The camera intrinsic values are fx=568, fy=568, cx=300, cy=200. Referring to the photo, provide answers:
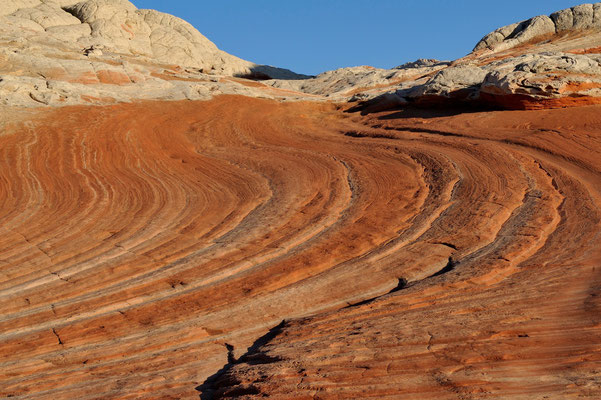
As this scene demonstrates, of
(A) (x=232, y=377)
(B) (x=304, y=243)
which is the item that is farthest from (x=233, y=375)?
(B) (x=304, y=243)

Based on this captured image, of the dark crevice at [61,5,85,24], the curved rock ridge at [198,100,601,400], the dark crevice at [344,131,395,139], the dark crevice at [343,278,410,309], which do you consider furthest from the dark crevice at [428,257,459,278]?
the dark crevice at [61,5,85,24]

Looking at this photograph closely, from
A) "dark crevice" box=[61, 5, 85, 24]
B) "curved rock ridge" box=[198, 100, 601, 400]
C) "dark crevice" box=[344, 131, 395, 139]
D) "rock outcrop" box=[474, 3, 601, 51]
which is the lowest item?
"curved rock ridge" box=[198, 100, 601, 400]

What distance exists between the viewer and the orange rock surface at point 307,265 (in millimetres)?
5359

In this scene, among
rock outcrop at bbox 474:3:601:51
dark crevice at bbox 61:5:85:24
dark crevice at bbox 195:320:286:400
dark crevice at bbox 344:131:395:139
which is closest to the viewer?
dark crevice at bbox 195:320:286:400

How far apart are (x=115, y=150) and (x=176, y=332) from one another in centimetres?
1115

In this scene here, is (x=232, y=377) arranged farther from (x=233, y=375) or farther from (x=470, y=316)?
(x=470, y=316)

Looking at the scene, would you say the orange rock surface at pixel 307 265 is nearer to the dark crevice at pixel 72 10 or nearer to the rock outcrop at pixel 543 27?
the rock outcrop at pixel 543 27

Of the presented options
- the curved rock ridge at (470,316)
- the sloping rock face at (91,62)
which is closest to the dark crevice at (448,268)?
the curved rock ridge at (470,316)

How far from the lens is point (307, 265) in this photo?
28.6 ft

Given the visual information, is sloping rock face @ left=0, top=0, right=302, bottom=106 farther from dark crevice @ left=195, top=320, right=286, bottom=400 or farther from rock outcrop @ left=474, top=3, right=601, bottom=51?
rock outcrop @ left=474, top=3, right=601, bottom=51

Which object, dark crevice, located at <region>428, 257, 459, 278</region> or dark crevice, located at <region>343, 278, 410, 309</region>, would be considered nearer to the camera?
dark crevice, located at <region>343, 278, 410, 309</region>

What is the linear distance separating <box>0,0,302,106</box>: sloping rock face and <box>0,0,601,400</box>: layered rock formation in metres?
0.26

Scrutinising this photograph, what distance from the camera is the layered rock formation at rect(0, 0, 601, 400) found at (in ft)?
18.0

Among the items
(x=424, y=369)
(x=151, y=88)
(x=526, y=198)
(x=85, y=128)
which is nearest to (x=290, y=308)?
(x=424, y=369)
